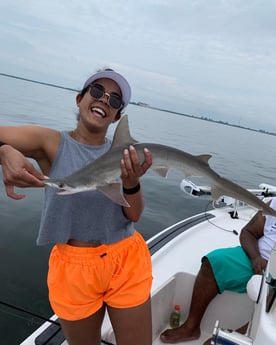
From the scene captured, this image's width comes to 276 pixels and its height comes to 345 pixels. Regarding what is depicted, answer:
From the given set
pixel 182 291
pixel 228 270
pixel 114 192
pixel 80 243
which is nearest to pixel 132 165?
pixel 114 192

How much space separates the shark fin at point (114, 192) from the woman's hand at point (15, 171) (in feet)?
1.43

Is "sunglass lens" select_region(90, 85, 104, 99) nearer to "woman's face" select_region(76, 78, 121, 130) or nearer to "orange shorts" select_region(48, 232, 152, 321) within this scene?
"woman's face" select_region(76, 78, 121, 130)

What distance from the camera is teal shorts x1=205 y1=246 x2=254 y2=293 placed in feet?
10.2

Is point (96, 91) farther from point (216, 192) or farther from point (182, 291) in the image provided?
point (182, 291)

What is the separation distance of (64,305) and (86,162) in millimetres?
897

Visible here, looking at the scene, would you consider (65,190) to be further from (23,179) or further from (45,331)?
(45,331)

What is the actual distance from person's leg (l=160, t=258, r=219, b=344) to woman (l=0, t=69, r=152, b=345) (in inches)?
50.8

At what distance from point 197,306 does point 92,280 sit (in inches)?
69.6

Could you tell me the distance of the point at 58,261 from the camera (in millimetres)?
1968

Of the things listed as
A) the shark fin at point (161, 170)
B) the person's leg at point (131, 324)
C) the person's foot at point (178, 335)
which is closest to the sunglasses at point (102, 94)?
the shark fin at point (161, 170)

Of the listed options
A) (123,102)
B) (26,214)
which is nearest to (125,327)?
(123,102)

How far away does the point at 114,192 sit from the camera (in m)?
1.88

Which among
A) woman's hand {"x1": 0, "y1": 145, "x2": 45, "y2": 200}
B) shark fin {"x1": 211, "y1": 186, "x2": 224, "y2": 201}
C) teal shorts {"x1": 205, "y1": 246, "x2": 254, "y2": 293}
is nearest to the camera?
woman's hand {"x1": 0, "y1": 145, "x2": 45, "y2": 200}

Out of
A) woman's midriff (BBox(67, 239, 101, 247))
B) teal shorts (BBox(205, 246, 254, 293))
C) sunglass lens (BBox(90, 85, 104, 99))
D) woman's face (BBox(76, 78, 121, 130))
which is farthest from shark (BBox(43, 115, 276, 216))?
teal shorts (BBox(205, 246, 254, 293))
